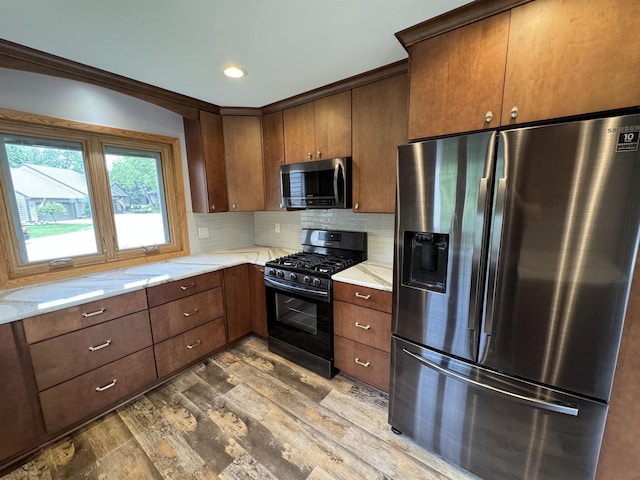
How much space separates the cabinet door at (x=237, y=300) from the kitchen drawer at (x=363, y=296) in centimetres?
107

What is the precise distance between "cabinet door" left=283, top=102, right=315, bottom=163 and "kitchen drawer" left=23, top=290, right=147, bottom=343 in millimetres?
1665

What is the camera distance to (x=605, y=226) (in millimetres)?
954

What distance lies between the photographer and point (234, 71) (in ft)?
5.91

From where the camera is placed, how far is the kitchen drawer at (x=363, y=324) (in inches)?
71.6

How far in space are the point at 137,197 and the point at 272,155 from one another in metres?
1.31

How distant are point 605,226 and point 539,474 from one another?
1154 mm

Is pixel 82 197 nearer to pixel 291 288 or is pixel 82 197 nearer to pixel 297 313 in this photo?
pixel 291 288

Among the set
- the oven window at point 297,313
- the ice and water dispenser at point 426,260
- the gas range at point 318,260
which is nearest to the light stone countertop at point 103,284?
the gas range at point 318,260

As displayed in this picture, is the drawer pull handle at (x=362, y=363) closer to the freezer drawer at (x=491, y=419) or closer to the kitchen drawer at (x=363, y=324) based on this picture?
the kitchen drawer at (x=363, y=324)

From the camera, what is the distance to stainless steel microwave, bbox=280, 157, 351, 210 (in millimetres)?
2088

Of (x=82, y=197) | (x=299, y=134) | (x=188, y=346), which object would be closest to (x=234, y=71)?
(x=299, y=134)

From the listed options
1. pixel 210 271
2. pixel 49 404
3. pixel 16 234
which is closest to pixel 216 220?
pixel 210 271

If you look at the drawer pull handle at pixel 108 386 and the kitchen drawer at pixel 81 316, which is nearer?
the kitchen drawer at pixel 81 316

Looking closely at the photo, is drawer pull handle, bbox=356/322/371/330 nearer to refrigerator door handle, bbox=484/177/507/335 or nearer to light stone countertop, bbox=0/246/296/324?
refrigerator door handle, bbox=484/177/507/335
